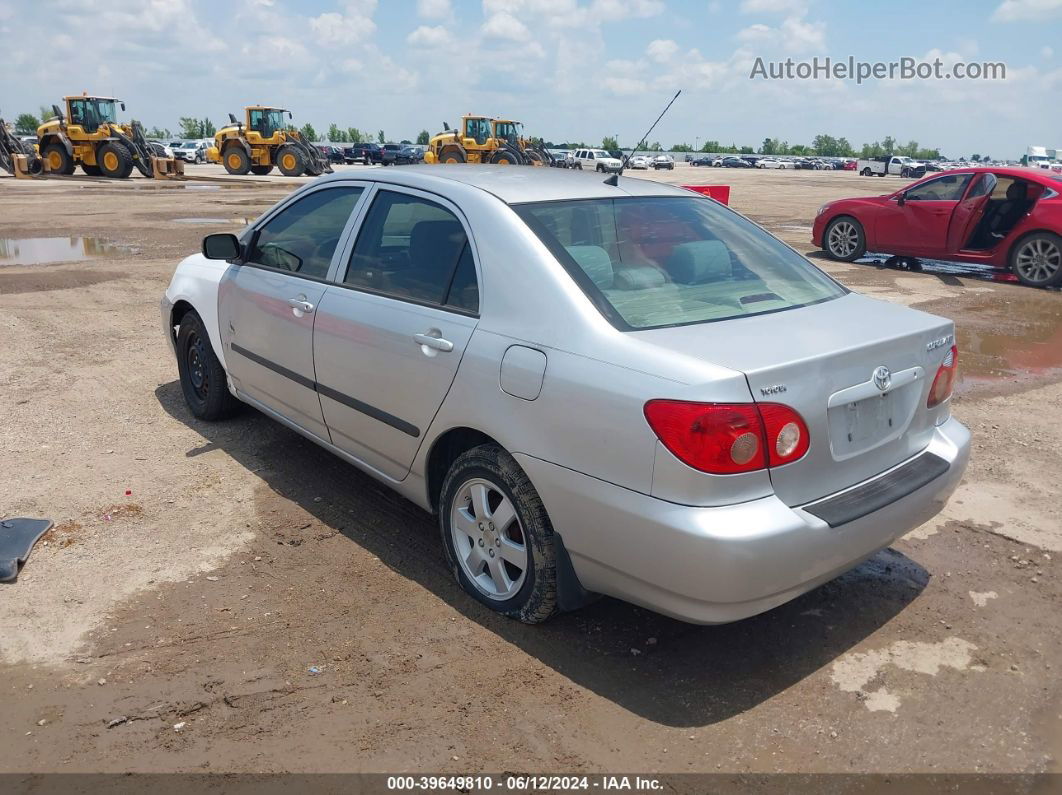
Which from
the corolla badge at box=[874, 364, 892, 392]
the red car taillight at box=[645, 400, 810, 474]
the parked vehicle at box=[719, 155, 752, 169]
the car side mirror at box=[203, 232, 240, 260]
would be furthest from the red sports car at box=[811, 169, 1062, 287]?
the parked vehicle at box=[719, 155, 752, 169]

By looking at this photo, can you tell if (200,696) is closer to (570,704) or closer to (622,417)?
(570,704)

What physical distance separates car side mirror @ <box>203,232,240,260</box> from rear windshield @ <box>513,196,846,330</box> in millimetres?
2070

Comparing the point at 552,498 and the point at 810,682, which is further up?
the point at 552,498

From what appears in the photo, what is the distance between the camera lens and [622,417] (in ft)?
9.07

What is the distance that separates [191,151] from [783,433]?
6012 centimetres

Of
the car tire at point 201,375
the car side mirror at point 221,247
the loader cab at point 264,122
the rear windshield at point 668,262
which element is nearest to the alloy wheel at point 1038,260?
the rear windshield at point 668,262

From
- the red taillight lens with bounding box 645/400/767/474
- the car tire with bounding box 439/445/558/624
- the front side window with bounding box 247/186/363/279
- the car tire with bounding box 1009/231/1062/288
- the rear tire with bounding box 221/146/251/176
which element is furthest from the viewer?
the rear tire with bounding box 221/146/251/176

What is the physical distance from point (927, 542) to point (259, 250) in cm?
379

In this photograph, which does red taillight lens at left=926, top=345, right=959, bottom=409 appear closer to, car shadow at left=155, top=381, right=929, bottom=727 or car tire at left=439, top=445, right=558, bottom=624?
car shadow at left=155, top=381, right=929, bottom=727

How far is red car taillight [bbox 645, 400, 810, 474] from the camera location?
2648mm

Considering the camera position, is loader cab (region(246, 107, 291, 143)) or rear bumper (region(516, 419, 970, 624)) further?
loader cab (region(246, 107, 291, 143))

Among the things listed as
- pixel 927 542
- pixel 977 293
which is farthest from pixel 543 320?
pixel 977 293

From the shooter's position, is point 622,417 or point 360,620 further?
point 360,620

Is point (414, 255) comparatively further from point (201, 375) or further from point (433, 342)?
point (201, 375)
